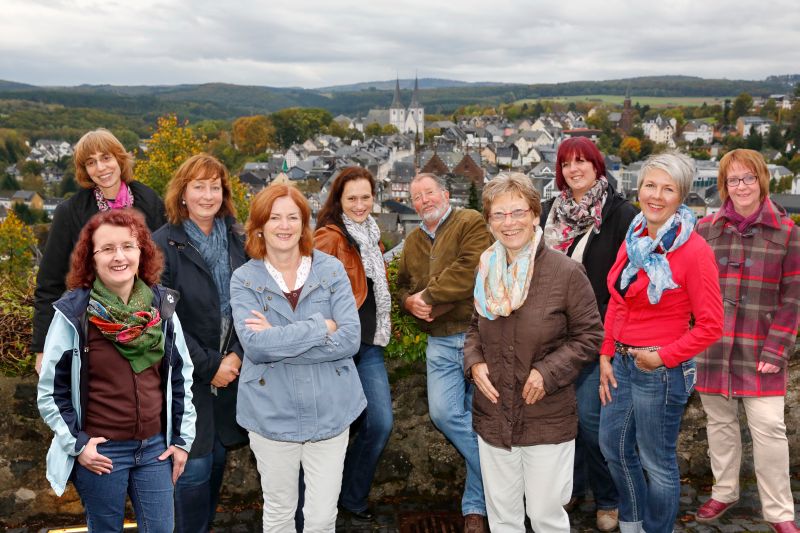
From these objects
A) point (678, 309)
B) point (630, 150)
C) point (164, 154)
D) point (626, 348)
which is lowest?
point (626, 348)

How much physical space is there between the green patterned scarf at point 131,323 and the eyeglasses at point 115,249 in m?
0.13

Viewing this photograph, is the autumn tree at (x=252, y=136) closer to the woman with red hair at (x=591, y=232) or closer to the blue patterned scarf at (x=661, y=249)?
the woman with red hair at (x=591, y=232)

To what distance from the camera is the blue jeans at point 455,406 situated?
3617 mm

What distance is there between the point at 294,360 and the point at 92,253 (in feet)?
3.35

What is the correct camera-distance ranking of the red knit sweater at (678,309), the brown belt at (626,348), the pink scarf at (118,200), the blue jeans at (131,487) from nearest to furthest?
the blue jeans at (131,487), the red knit sweater at (678,309), the brown belt at (626,348), the pink scarf at (118,200)

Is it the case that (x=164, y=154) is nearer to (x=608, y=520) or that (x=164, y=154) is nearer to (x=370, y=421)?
(x=370, y=421)

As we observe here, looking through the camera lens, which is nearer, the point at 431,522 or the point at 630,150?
the point at 431,522

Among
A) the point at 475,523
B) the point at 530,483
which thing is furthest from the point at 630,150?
the point at 530,483

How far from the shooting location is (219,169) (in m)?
3.46

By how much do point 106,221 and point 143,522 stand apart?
54.0 inches

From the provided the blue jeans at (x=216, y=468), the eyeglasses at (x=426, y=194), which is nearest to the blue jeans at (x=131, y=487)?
the blue jeans at (x=216, y=468)

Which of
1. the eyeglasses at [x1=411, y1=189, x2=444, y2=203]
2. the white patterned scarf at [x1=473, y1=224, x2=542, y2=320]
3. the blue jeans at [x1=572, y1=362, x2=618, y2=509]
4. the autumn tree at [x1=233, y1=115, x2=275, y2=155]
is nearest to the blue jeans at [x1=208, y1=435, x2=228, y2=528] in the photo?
the white patterned scarf at [x1=473, y1=224, x2=542, y2=320]

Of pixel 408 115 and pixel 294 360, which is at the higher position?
pixel 408 115

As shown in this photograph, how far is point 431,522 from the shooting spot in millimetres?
4062
